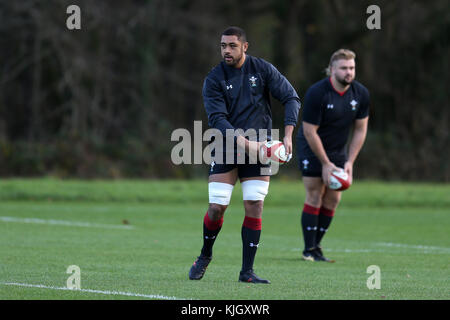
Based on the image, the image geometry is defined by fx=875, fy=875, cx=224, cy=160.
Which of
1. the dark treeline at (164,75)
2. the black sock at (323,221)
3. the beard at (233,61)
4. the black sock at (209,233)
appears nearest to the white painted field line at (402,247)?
the black sock at (323,221)

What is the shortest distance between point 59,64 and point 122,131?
142 inches

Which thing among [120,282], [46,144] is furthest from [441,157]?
[120,282]

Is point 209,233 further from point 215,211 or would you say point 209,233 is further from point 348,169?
point 348,169

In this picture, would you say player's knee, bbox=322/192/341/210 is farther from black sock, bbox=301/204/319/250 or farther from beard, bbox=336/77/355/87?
beard, bbox=336/77/355/87

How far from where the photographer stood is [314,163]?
435 inches

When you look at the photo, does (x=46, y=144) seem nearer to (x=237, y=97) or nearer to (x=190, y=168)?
(x=190, y=168)

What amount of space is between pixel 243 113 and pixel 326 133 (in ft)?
9.25

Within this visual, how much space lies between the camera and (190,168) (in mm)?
28000

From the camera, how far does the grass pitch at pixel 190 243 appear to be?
7.73 meters

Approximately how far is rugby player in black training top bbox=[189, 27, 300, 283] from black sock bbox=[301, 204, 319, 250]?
2555 mm

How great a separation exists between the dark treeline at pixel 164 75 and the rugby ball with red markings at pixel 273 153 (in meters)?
18.8

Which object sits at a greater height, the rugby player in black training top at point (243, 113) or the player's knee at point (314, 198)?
the rugby player in black training top at point (243, 113)

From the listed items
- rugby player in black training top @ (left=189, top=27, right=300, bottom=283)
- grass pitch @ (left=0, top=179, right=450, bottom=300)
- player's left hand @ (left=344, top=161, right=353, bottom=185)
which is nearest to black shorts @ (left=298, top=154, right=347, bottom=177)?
player's left hand @ (left=344, top=161, right=353, bottom=185)

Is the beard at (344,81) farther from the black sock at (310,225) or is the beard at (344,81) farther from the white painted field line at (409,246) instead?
the white painted field line at (409,246)
